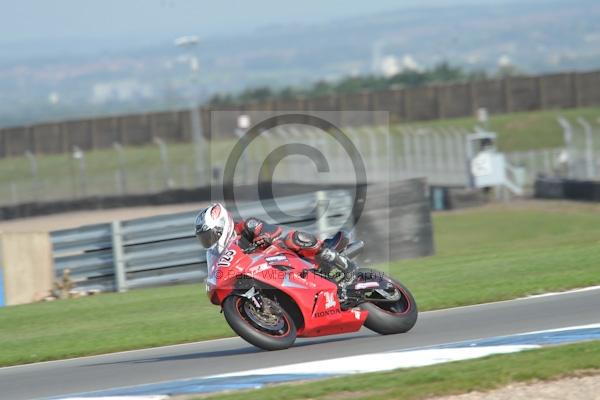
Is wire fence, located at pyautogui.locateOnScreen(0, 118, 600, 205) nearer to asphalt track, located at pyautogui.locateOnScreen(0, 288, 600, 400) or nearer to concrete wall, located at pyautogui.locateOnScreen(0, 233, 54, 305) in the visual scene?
concrete wall, located at pyautogui.locateOnScreen(0, 233, 54, 305)

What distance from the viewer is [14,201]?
4444 centimetres

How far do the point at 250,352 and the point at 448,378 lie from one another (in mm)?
2584

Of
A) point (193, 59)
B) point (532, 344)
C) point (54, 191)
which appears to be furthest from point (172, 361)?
point (193, 59)

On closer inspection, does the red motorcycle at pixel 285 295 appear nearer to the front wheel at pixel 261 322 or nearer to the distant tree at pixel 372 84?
the front wheel at pixel 261 322

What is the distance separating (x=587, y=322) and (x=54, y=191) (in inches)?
1422

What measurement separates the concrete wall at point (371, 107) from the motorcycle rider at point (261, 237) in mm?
51545

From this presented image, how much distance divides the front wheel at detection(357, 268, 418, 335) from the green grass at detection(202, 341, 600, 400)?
161 cm

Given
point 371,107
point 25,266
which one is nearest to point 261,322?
point 25,266

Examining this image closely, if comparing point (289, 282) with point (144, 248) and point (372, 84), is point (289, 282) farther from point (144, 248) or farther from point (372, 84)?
point (372, 84)

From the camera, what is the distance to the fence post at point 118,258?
16078mm

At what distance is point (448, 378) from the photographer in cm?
744

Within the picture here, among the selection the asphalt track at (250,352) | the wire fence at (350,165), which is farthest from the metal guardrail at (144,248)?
the wire fence at (350,165)

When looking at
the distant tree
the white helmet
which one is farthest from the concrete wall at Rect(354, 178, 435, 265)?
the distant tree

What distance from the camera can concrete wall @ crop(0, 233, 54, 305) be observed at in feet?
51.6
